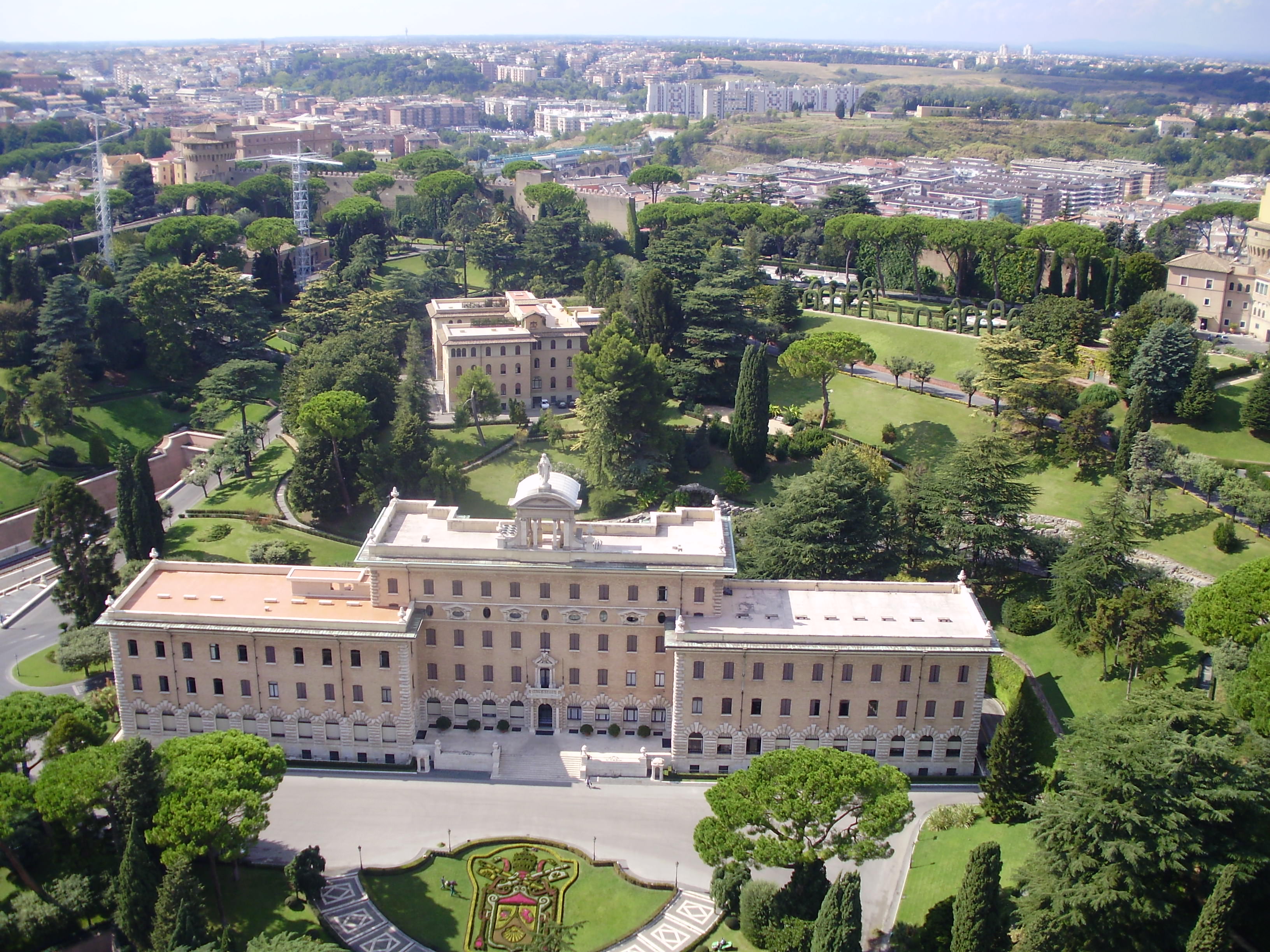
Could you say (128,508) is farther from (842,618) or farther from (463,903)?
(842,618)

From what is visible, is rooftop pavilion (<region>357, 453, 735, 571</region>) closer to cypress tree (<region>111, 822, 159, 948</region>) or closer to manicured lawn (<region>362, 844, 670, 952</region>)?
manicured lawn (<region>362, 844, 670, 952</region>)

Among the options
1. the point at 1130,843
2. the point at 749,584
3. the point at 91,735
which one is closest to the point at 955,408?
the point at 749,584

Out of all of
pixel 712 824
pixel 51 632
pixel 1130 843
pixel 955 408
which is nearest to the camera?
pixel 1130 843

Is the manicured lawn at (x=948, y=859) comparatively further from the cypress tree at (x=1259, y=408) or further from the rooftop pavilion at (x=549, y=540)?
the cypress tree at (x=1259, y=408)

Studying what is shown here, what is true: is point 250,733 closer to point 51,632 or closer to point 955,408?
point 51,632

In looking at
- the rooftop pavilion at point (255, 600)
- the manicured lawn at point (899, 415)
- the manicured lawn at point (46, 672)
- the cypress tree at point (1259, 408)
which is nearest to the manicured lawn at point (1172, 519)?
the cypress tree at point (1259, 408)

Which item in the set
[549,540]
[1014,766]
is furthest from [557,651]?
[1014,766]

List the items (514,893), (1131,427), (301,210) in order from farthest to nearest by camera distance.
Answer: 1. (301,210)
2. (1131,427)
3. (514,893)
